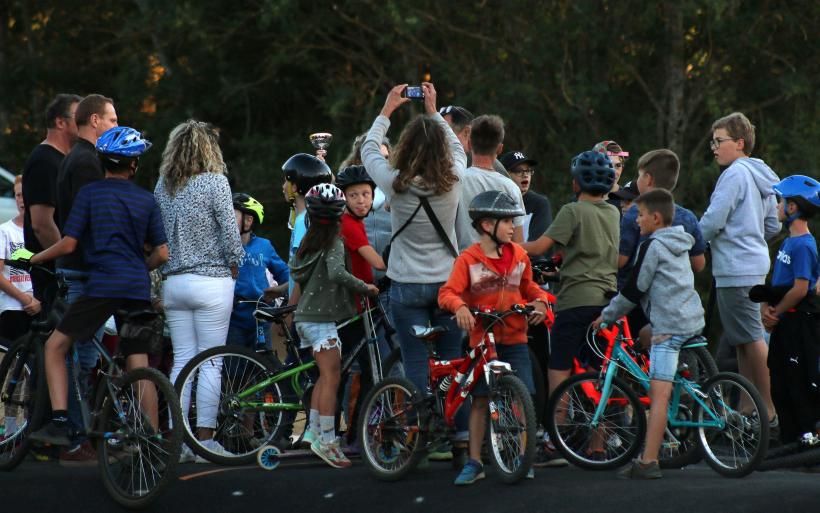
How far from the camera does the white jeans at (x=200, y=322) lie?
9.06m

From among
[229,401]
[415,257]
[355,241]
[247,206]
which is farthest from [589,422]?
[247,206]

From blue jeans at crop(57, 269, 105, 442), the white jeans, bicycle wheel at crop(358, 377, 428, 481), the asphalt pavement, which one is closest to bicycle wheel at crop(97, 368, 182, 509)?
the asphalt pavement

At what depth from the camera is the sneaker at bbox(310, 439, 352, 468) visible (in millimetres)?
8648

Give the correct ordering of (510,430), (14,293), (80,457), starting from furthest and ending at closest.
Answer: (14,293), (80,457), (510,430)

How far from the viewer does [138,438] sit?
810 cm

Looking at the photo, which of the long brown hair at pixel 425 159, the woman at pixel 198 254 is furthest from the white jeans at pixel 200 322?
the long brown hair at pixel 425 159

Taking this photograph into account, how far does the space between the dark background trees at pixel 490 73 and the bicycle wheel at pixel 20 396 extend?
10.5 metres

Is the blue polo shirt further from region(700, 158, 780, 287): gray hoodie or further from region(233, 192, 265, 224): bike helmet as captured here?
region(700, 158, 780, 287): gray hoodie

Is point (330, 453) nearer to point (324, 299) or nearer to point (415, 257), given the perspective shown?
point (324, 299)

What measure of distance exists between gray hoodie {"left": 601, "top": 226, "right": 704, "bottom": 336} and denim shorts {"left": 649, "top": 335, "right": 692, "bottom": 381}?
0.05 m

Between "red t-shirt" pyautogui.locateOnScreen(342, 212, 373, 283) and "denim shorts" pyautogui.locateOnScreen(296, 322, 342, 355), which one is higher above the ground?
"red t-shirt" pyautogui.locateOnScreen(342, 212, 373, 283)

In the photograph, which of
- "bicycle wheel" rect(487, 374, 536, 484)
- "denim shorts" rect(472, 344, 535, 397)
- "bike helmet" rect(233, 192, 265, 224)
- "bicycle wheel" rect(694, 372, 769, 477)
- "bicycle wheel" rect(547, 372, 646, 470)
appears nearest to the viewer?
"bicycle wheel" rect(487, 374, 536, 484)

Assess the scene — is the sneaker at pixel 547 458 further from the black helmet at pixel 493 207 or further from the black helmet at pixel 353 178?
the black helmet at pixel 353 178

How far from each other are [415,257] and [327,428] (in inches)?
43.9
